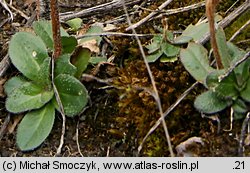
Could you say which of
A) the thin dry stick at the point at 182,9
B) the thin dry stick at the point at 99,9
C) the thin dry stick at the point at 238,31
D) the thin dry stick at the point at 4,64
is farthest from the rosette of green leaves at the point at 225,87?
the thin dry stick at the point at 4,64

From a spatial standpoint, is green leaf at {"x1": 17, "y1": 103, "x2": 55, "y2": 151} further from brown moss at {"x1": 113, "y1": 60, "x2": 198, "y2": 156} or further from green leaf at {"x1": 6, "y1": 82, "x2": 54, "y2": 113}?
brown moss at {"x1": 113, "y1": 60, "x2": 198, "y2": 156}

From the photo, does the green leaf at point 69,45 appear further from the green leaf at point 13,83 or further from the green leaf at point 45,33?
the green leaf at point 13,83

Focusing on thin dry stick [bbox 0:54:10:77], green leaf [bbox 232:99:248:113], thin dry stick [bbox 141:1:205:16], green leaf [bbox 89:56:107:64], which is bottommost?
green leaf [bbox 232:99:248:113]

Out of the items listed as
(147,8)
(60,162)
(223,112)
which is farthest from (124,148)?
(147,8)

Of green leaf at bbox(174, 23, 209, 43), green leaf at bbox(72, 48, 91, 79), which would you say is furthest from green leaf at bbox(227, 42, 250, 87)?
green leaf at bbox(72, 48, 91, 79)

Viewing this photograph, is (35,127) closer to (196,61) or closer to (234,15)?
(196,61)
